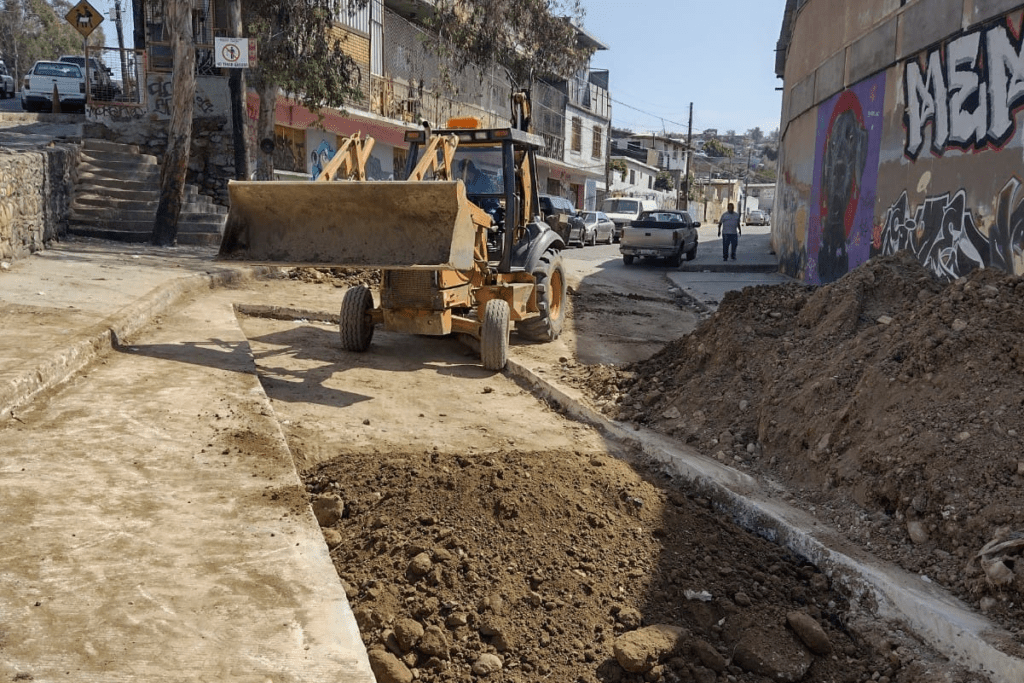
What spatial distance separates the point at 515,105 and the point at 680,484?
6247 millimetres

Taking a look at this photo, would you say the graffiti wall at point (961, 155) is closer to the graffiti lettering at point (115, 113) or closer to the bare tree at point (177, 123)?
the bare tree at point (177, 123)

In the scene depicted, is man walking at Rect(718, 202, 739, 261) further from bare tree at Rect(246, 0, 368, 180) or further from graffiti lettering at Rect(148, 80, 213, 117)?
graffiti lettering at Rect(148, 80, 213, 117)

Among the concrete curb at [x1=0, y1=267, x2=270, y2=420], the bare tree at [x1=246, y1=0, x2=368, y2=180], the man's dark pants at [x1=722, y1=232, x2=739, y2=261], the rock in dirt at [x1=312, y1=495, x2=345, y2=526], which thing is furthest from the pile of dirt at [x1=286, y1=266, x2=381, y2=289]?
the man's dark pants at [x1=722, y1=232, x2=739, y2=261]

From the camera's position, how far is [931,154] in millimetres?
10758

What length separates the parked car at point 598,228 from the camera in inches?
1314

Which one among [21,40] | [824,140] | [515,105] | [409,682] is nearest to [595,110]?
[21,40]

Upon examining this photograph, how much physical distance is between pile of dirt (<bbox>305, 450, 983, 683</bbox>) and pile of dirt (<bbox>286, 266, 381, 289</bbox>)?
366 inches

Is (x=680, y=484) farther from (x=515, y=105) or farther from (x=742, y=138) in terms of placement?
(x=742, y=138)

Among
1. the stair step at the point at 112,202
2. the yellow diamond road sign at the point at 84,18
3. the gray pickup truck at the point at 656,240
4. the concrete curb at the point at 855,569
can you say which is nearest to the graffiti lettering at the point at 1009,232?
the concrete curb at the point at 855,569

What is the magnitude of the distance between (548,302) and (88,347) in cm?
511

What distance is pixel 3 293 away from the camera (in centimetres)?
911

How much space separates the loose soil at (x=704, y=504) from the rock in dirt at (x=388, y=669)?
12mm

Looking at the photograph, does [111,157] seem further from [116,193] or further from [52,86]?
[52,86]

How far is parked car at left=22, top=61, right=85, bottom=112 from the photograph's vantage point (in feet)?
80.1
